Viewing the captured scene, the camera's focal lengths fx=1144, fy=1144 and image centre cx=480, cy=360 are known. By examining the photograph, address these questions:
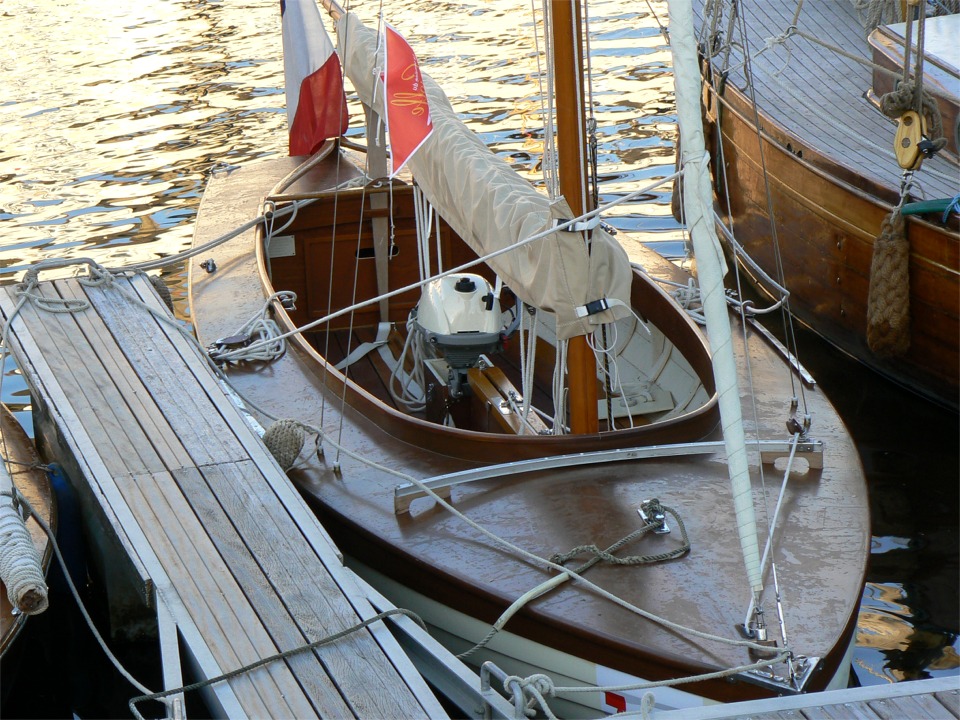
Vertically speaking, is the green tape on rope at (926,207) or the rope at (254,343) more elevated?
the green tape on rope at (926,207)

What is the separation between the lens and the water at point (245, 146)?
16.0 ft

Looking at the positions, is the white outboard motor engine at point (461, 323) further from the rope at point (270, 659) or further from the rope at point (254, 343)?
the rope at point (270, 659)

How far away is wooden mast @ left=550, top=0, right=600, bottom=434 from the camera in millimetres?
3842

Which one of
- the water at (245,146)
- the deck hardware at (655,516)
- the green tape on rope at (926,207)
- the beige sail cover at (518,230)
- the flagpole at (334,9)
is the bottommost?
the water at (245,146)

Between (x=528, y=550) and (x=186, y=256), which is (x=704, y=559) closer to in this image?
(x=528, y=550)

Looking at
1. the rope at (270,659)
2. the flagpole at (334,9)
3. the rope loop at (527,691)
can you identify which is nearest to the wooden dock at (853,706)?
the rope loop at (527,691)

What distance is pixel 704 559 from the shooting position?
3.55m

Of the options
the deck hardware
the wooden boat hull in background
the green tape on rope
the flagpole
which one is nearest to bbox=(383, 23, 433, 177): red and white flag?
the deck hardware

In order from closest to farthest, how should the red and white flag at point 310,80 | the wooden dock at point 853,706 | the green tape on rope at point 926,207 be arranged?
the wooden dock at point 853,706, the green tape on rope at point 926,207, the red and white flag at point 310,80

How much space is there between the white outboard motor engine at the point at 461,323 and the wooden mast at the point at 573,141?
852mm

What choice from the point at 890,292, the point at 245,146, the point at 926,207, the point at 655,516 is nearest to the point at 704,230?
the point at 655,516

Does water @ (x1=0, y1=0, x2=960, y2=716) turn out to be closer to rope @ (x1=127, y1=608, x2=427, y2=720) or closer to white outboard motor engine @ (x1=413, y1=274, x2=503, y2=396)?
rope @ (x1=127, y1=608, x2=427, y2=720)

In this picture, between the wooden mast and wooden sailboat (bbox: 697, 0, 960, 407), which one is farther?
wooden sailboat (bbox: 697, 0, 960, 407)

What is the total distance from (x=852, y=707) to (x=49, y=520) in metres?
2.99
